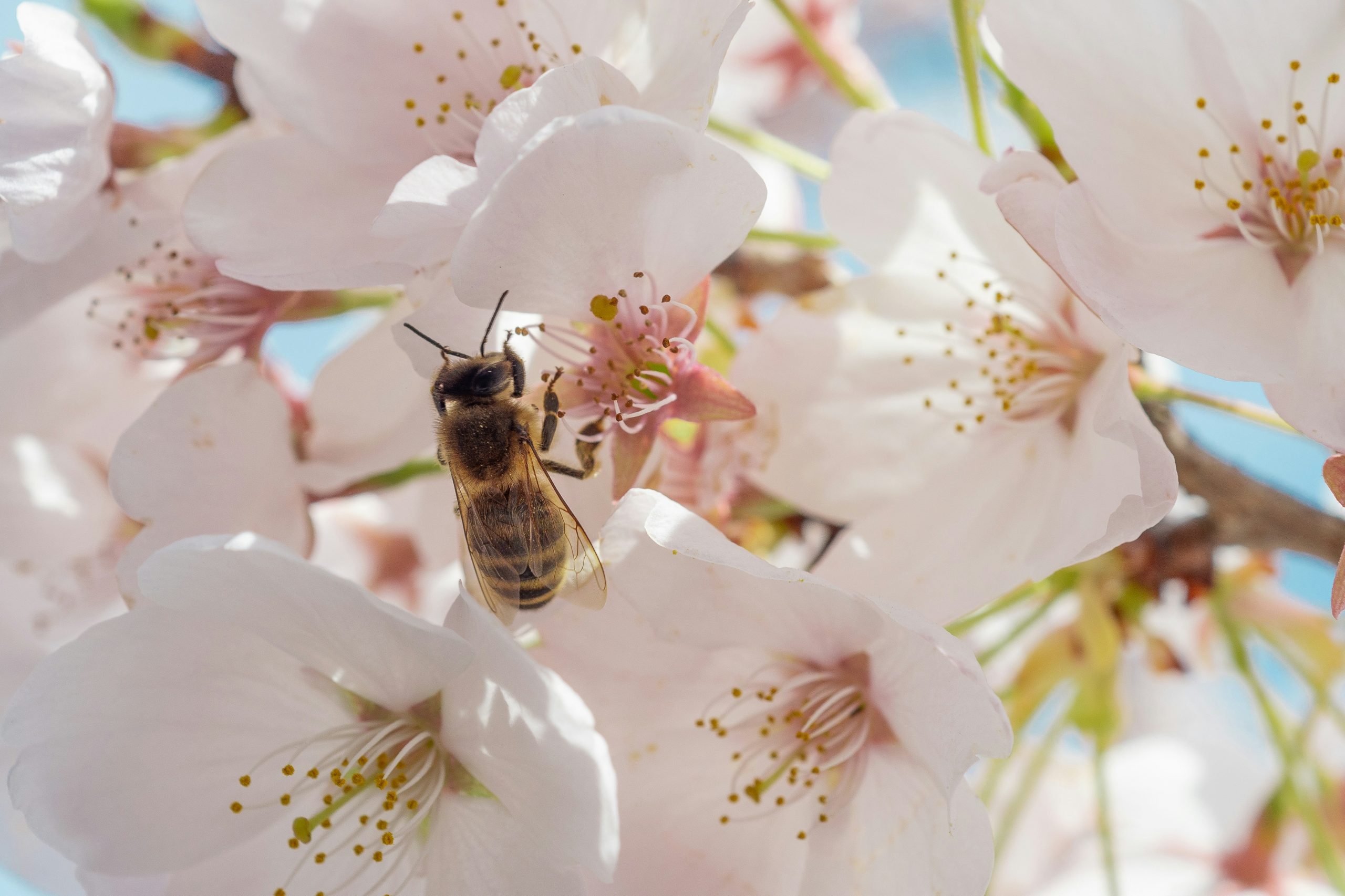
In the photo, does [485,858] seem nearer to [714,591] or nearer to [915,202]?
[714,591]

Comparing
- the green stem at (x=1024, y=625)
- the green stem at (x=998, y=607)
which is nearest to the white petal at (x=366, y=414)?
the green stem at (x=998, y=607)

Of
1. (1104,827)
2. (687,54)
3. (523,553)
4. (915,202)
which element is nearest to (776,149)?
(915,202)

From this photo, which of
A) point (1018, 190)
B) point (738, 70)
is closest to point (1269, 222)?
point (1018, 190)

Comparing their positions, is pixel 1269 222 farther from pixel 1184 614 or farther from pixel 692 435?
pixel 1184 614

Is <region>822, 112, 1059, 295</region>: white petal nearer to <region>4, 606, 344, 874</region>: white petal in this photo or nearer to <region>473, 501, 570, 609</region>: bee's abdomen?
<region>473, 501, 570, 609</region>: bee's abdomen

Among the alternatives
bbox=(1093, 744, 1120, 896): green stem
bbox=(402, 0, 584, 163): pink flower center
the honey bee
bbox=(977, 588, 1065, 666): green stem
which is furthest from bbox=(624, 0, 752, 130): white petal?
bbox=(1093, 744, 1120, 896): green stem

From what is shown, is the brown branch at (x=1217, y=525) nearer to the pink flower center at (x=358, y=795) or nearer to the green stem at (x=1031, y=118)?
the green stem at (x=1031, y=118)

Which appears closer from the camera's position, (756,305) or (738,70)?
(756,305)
